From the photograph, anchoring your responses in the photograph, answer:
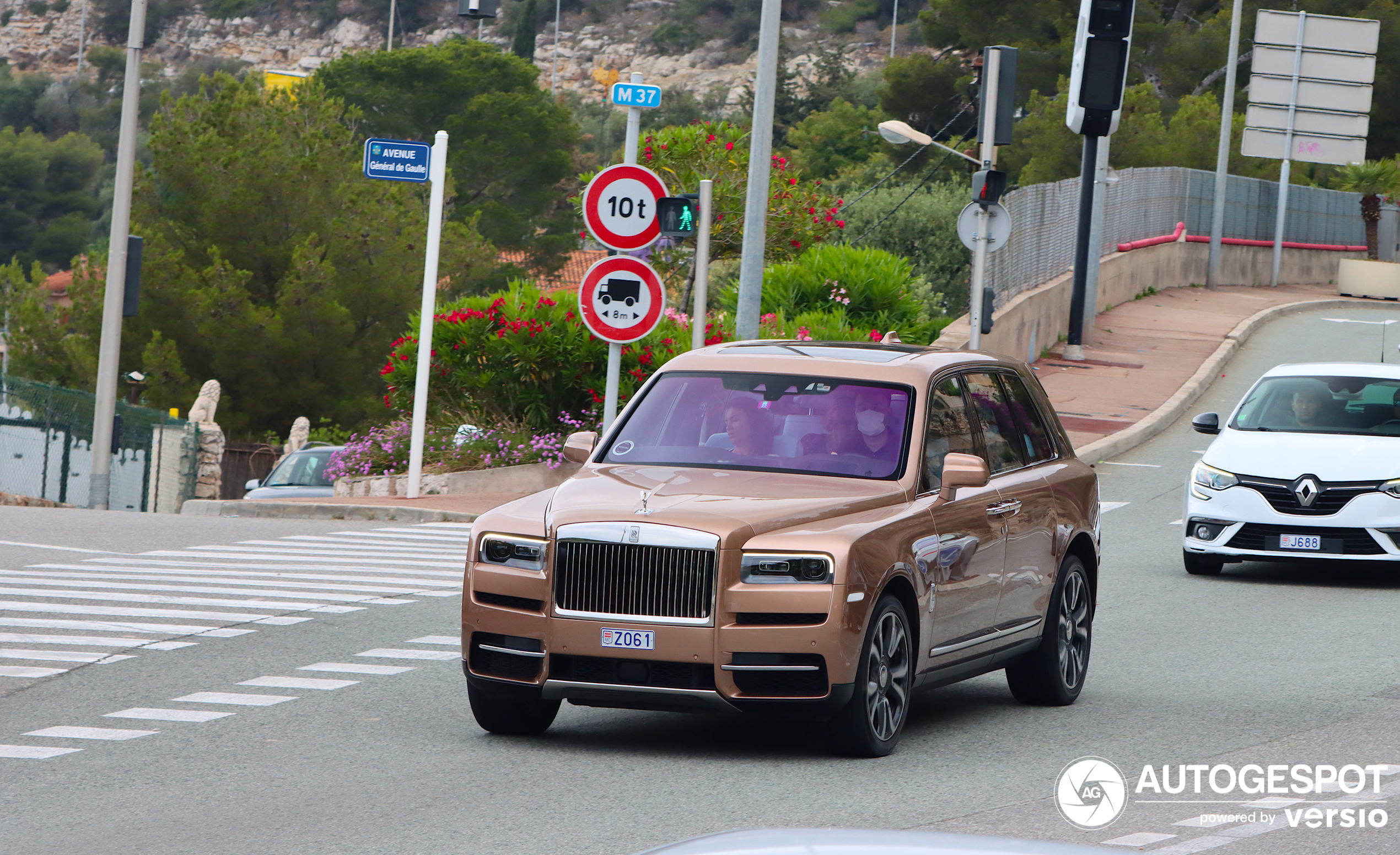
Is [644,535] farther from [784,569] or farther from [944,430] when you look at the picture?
[944,430]

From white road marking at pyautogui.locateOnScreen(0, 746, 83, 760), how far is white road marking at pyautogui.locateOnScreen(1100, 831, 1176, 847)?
4.26m

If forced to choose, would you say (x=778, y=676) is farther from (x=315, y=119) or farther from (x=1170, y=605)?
(x=315, y=119)

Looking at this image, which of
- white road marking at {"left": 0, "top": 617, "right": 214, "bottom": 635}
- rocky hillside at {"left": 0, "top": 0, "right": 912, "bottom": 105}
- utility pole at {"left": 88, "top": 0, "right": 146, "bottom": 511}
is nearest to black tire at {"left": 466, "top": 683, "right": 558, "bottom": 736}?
white road marking at {"left": 0, "top": 617, "right": 214, "bottom": 635}

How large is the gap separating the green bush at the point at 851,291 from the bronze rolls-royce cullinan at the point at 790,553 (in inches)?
700

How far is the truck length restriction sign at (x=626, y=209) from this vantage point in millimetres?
16250

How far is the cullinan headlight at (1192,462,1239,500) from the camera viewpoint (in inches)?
569

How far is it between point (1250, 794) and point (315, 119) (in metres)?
45.2

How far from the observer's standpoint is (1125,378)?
2881cm

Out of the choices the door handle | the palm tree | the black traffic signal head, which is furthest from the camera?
the palm tree

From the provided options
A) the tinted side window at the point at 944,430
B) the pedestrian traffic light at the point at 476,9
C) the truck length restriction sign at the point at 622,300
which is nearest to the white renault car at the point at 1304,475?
the truck length restriction sign at the point at 622,300

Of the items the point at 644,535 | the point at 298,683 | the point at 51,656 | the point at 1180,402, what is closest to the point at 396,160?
the point at 51,656

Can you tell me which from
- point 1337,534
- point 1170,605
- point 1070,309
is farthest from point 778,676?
point 1070,309

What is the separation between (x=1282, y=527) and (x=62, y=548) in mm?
10348

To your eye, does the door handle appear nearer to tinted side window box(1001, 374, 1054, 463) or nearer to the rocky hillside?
tinted side window box(1001, 374, 1054, 463)
